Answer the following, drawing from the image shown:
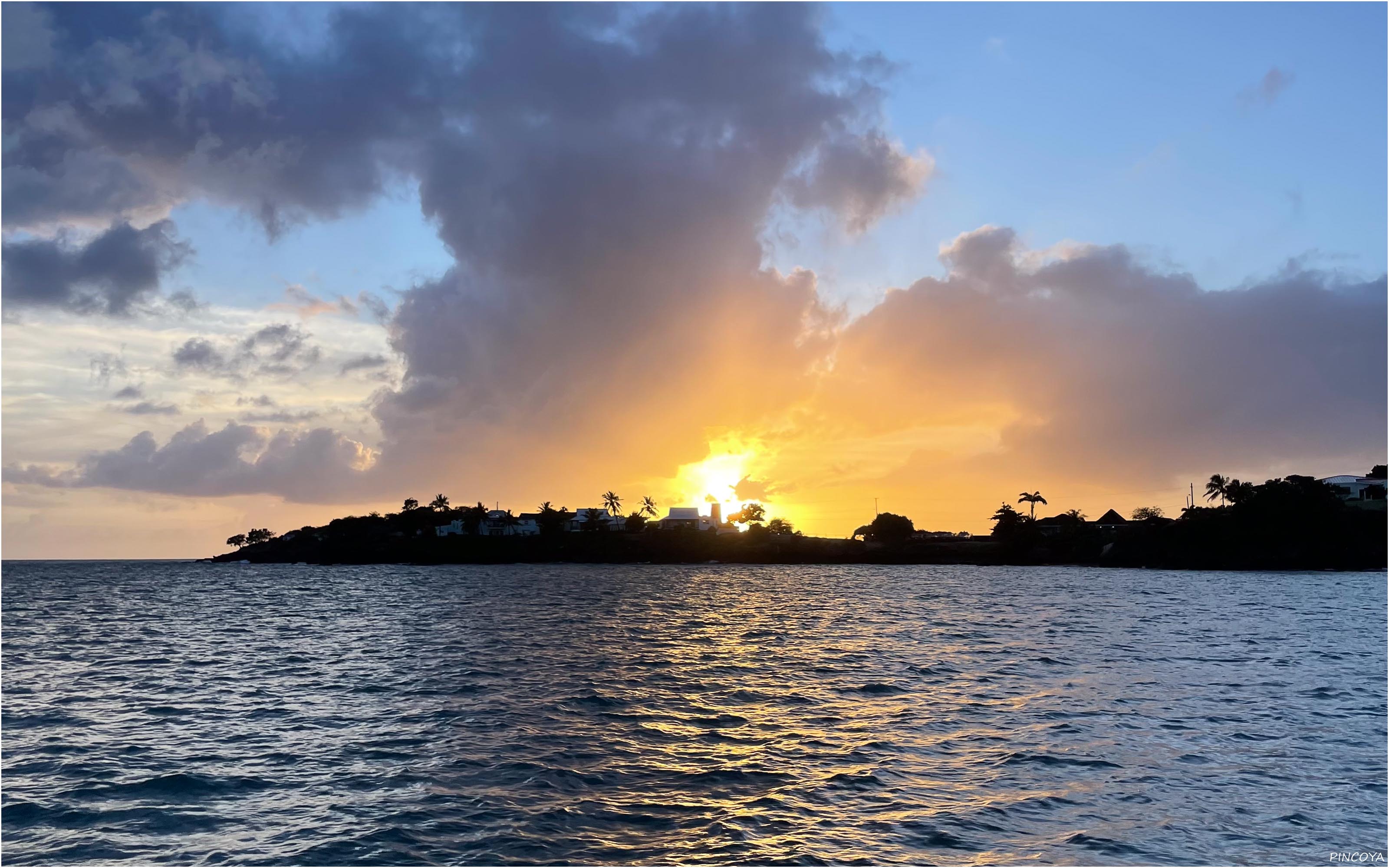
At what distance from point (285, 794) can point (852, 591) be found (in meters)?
108

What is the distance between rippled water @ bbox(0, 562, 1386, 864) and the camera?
18.8 meters

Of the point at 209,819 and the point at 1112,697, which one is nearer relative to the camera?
the point at 209,819

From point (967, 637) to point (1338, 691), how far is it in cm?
2402

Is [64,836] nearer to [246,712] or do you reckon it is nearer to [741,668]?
[246,712]

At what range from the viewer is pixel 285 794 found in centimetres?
2211

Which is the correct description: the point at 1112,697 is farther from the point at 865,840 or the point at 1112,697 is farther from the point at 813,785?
the point at 865,840

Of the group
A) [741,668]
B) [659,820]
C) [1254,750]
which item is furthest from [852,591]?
[659,820]

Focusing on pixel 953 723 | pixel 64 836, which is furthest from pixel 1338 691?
pixel 64 836

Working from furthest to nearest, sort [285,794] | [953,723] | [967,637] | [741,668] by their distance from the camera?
[967,637]
[741,668]
[953,723]
[285,794]

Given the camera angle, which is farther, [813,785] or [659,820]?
[813,785]

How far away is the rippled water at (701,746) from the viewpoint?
18.8 metres

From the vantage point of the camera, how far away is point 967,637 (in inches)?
2286

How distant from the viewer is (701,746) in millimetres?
26906

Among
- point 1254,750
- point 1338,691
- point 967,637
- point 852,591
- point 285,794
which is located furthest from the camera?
point 852,591
